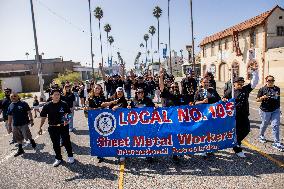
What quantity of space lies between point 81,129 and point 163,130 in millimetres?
5711

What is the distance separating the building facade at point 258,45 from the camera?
2886cm

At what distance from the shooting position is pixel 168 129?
6.52 meters

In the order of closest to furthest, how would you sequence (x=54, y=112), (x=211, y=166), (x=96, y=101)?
(x=211, y=166) < (x=54, y=112) < (x=96, y=101)

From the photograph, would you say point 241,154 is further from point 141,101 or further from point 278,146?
point 141,101

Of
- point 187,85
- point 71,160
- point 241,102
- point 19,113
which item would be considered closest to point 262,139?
point 241,102

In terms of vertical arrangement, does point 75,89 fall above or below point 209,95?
below

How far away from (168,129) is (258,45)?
1125 inches

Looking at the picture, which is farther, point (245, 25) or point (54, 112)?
point (245, 25)

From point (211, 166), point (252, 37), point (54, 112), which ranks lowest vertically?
point (211, 166)

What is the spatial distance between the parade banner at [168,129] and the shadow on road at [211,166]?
0.32 m

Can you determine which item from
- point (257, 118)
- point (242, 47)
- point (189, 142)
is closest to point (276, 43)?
point (242, 47)

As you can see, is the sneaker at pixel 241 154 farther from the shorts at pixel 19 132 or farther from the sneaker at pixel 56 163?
the shorts at pixel 19 132

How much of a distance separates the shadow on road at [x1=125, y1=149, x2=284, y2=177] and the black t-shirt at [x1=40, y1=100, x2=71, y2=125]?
2123mm

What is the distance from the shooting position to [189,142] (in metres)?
6.48
